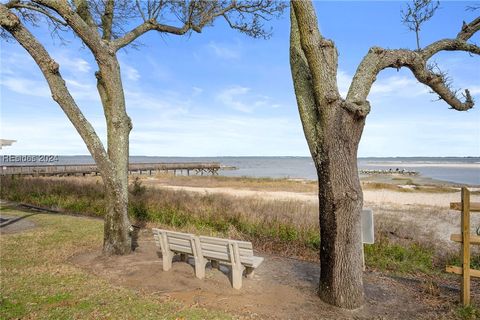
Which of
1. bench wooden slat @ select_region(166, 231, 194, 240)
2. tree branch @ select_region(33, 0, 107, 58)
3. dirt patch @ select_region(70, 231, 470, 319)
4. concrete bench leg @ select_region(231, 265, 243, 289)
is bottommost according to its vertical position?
dirt patch @ select_region(70, 231, 470, 319)

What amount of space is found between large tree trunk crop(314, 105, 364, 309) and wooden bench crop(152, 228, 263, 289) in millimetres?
1200

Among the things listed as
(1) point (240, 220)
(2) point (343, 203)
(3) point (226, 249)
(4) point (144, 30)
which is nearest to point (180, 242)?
(3) point (226, 249)

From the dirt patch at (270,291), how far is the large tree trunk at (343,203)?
342mm

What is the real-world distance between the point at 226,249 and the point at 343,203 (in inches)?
70.8

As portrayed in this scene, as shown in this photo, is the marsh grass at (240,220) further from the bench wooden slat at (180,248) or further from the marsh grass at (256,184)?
the marsh grass at (256,184)

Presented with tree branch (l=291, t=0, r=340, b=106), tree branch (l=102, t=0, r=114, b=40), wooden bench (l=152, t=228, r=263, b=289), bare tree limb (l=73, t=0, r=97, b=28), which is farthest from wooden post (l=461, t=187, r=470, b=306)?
tree branch (l=102, t=0, r=114, b=40)

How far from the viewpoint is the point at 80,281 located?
5543 mm

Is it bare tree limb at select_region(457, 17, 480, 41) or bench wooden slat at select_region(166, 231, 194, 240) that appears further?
bench wooden slat at select_region(166, 231, 194, 240)

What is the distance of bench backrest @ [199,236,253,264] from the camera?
5.09 meters

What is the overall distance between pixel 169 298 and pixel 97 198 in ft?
35.5

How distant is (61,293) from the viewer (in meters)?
4.99

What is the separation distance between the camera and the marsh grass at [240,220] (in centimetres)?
779

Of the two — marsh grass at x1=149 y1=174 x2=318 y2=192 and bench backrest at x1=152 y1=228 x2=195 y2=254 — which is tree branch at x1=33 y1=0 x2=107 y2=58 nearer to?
bench backrest at x1=152 y1=228 x2=195 y2=254

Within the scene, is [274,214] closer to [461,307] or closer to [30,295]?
[461,307]
